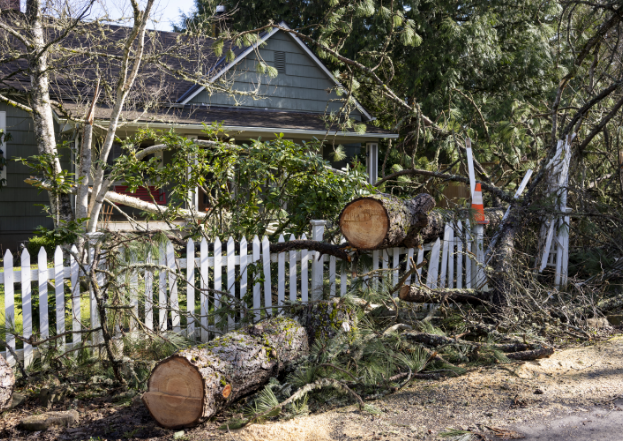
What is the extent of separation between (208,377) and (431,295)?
2.40 meters

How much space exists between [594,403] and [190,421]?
2.63 meters

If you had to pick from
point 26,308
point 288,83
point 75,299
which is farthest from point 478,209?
point 288,83

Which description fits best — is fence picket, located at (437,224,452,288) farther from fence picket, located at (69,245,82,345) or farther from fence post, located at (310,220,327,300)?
fence picket, located at (69,245,82,345)

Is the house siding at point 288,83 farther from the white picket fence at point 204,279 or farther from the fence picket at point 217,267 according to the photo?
the fence picket at point 217,267

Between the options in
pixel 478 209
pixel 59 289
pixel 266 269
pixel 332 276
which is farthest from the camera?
pixel 478 209

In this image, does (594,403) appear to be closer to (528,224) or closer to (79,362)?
(528,224)

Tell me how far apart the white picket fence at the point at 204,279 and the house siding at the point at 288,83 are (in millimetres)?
8117

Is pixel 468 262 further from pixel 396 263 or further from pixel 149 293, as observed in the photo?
pixel 149 293

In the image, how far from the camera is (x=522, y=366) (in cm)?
398

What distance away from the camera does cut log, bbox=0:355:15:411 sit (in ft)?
11.0

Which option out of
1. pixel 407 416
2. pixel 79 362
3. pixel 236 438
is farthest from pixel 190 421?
pixel 79 362

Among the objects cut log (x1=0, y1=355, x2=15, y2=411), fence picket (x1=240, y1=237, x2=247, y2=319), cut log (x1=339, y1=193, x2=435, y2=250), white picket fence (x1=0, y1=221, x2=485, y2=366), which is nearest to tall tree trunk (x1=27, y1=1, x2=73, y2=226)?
white picket fence (x1=0, y1=221, x2=485, y2=366)

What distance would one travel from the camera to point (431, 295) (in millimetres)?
4727

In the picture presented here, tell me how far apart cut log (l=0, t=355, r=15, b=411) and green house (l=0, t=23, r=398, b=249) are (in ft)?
20.2
